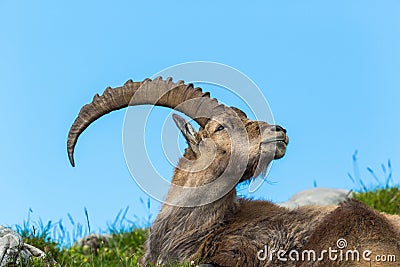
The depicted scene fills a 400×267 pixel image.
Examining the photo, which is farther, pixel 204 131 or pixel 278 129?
pixel 204 131

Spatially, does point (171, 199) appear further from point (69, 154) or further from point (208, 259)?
point (69, 154)

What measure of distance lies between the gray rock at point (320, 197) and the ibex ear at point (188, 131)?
7642mm

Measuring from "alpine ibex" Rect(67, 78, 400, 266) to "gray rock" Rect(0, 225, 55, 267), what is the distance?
1.39 metres

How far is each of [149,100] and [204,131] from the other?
92cm

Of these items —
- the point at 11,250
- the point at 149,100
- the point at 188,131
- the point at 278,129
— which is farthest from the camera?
the point at 149,100

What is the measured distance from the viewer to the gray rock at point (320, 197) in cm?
1636

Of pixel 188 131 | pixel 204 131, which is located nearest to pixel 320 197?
pixel 204 131

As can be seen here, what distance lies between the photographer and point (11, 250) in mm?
8047

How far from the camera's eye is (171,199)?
8906mm

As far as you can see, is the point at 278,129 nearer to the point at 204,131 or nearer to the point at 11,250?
the point at 204,131

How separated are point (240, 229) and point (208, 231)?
43cm

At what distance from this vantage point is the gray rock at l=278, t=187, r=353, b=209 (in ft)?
53.7

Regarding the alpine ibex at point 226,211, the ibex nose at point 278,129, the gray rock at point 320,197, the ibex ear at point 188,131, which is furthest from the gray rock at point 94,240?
the ibex nose at point 278,129

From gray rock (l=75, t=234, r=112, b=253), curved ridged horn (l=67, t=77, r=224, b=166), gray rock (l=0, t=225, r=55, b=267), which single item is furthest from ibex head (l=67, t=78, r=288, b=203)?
gray rock (l=75, t=234, r=112, b=253)
